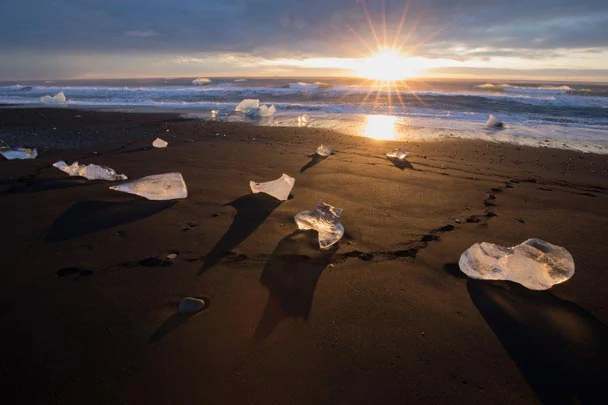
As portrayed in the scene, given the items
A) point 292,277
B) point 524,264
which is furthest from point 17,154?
point 524,264

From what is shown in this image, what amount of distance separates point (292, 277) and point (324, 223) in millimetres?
699

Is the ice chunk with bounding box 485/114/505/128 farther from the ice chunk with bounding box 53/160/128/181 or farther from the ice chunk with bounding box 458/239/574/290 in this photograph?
the ice chunk with bounding box 53/160/128/181

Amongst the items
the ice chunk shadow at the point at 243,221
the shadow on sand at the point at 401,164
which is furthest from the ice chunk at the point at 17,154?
the shadow on sand at the point at 401,164

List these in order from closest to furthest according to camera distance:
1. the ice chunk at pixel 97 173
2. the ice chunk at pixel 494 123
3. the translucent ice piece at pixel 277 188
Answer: the translucent ice piece at pixel 277 188, the ice chunk at pixel 97 173, the ice chunk at pixel 494 123

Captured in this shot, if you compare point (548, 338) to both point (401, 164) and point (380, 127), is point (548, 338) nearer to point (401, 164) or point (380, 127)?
point (401, 164)

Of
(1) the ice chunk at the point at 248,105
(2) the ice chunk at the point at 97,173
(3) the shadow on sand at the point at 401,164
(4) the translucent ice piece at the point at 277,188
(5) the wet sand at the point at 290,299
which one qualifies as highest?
(1) the ice chunk at the point at 248,105

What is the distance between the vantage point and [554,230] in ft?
10.2

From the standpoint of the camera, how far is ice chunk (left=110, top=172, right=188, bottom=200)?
3.50 m

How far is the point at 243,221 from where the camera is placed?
3084 mm

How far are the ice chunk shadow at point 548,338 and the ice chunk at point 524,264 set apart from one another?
0.06 m

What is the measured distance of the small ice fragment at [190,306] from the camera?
1909 millimetres

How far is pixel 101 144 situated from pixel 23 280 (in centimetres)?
535

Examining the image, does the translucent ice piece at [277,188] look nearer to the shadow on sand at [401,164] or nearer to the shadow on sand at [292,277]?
the shadow on sand at [292,277]

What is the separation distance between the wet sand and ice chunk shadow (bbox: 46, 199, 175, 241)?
0.02 m
